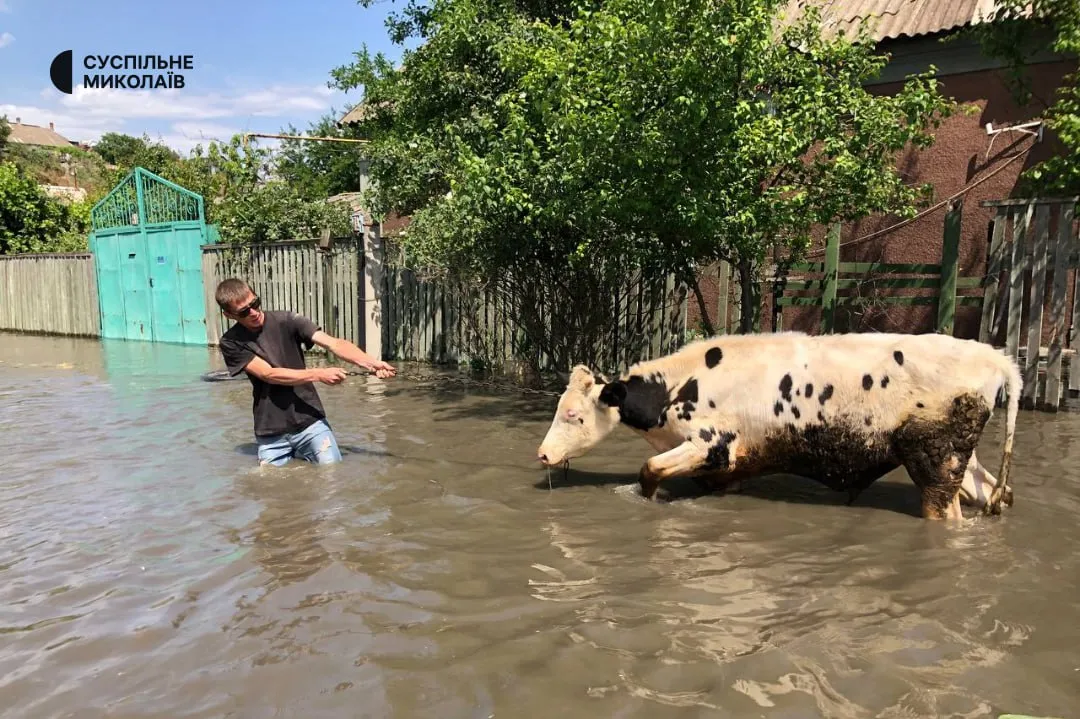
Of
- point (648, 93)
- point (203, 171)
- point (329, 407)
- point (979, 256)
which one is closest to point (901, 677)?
point (648, 93)

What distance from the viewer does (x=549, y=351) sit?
10094 mm

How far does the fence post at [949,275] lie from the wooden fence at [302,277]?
8713 mm

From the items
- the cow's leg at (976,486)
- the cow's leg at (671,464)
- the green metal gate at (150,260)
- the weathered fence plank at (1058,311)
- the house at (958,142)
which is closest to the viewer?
the cow's leg at (976,486)

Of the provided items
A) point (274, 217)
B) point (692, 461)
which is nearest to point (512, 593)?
point (692, 461)

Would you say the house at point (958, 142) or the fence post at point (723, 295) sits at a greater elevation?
the house at point (958, 142)

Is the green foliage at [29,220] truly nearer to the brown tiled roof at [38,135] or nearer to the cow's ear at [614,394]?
the cow's ear at [614,394]

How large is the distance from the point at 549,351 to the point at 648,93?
410cm

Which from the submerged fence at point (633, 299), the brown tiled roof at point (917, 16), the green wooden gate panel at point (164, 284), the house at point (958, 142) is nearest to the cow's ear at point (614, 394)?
the submerged fence at point (633, 299)

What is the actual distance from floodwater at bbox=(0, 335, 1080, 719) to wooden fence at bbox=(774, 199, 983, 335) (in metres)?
2.30

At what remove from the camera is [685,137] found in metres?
6.53

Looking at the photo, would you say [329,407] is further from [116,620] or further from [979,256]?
[979,256]

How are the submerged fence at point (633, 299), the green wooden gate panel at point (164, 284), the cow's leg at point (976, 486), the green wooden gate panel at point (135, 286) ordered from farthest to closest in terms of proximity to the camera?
the green wooden gate panel at point (135, 286) < the green wooden gate panel at point (164, 284) < the submerged fence at point (633, 299) < the cow's leg at point (976, 486)

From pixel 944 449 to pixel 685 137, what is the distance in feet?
10.8

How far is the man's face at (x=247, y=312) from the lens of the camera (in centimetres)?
597
